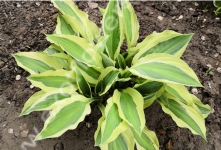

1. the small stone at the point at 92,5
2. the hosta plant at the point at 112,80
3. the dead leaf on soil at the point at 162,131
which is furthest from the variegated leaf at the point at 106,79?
the small stone at the point at 92,5

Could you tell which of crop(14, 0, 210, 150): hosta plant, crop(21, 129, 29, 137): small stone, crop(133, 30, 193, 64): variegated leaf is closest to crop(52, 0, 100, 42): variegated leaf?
crop(14, 0, 210, 150): hosta plant

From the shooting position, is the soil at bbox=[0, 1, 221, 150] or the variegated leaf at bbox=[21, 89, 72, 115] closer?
the variegated leaf at bbox=[21, 89, 72, 115]

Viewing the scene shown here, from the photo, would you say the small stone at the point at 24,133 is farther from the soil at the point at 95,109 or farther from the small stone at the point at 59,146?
the small stone at the point at 59,146

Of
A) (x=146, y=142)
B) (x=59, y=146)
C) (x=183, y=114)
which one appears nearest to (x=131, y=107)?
(x=146, y=142)

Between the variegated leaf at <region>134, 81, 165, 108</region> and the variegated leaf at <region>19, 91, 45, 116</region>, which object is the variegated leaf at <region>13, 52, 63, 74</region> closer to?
the variegated leaf at <region>19, 91, 45, 116</region>

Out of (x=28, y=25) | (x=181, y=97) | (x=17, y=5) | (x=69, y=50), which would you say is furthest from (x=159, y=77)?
(x=17, y=5)

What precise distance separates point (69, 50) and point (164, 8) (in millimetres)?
1193

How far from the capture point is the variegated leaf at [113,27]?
1709mm

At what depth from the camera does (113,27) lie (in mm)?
1739

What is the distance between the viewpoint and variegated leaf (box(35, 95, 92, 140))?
1447 millimetres

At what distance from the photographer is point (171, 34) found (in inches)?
64.0

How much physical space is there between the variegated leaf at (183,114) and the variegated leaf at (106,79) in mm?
343

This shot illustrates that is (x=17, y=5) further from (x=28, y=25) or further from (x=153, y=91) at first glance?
(x=153, y=91)

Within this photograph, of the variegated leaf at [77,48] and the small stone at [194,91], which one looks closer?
the variegated leaf at [77,48]
